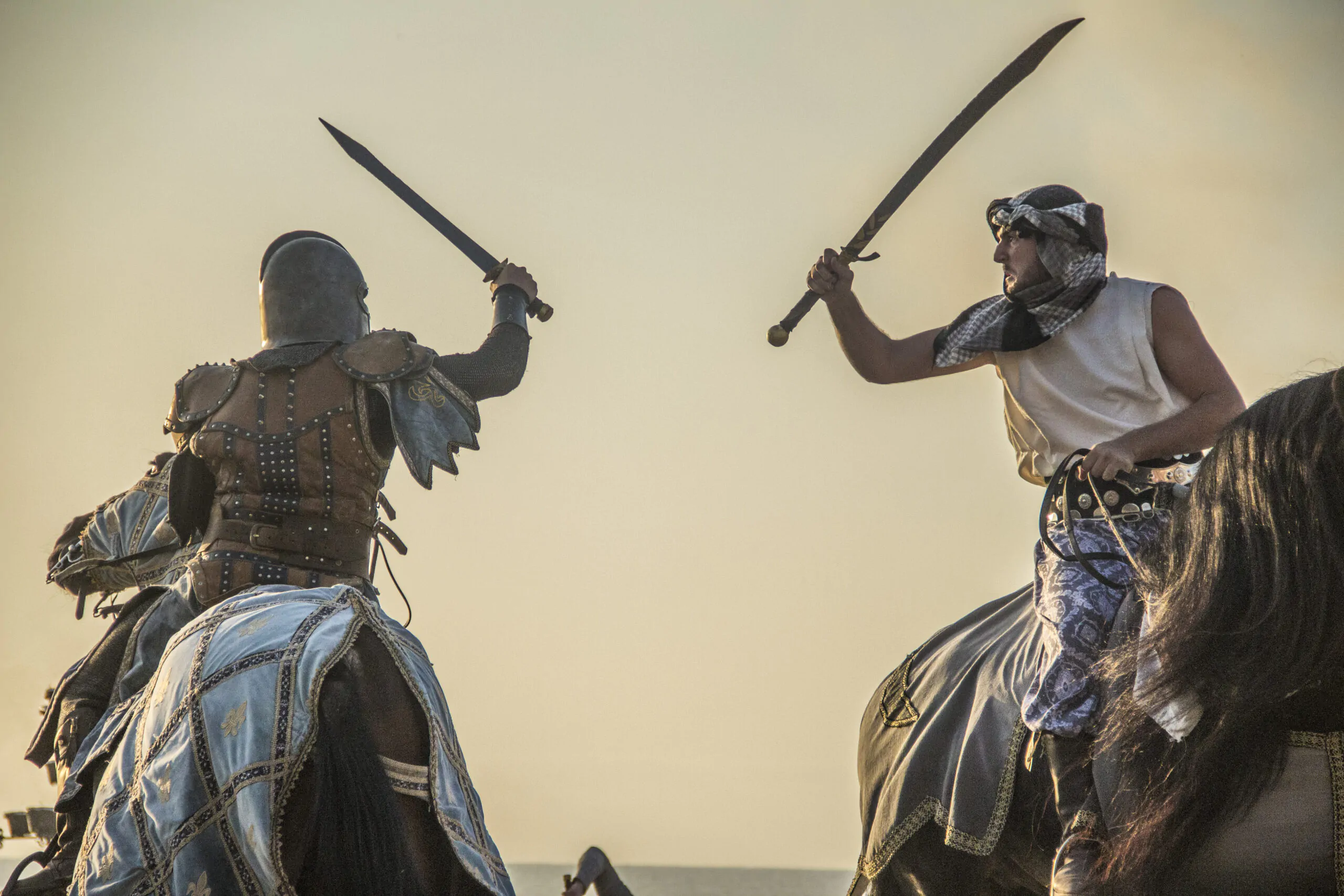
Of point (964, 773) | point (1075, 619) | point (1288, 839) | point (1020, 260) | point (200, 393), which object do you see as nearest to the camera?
point (1288, 839)

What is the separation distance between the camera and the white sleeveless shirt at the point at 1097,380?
175 inches

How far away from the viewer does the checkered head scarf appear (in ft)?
14.7

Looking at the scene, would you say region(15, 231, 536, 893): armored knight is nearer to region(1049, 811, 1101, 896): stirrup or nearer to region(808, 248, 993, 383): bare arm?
region(808, 248, 993, 383): bare arm

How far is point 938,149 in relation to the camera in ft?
18.1

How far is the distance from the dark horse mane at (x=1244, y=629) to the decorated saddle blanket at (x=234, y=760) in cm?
157

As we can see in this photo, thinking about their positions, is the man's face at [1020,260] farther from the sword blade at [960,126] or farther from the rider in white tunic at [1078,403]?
the sword blade at [960,126]

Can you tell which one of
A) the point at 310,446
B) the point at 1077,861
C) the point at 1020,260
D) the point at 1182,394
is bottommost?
the point at 1077,861

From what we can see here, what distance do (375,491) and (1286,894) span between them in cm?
305

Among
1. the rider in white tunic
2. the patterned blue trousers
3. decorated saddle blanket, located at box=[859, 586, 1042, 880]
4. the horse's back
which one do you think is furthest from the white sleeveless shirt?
the horse's back

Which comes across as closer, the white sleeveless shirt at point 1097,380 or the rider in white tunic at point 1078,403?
the rider in white tunic at point 1078,403

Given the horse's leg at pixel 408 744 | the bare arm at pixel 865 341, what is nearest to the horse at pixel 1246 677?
the horse's leg at pixel 408 744

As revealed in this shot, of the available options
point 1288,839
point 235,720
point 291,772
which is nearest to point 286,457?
point 235,720

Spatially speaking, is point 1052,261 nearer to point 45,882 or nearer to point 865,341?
point 865,341

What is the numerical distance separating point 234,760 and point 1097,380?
266cm
